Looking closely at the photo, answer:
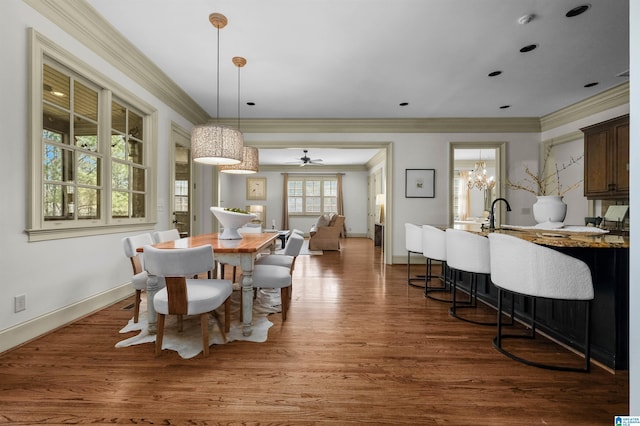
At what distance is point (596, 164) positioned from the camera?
4.24 m

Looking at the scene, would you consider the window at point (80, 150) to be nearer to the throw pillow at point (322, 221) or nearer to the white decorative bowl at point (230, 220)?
the white decorative bowl at point (230, 220)

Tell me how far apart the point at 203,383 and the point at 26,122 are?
2316mm

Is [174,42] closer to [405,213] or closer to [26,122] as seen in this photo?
[26,122]

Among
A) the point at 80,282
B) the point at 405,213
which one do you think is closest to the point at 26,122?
the point at 80,282

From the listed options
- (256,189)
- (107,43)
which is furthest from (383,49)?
(256,189)

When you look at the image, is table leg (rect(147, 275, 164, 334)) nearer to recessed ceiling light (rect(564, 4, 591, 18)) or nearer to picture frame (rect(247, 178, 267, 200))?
recessed ceiling light (rect(564, 4, 591, 18))

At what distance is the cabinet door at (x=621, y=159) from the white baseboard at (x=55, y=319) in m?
6.43

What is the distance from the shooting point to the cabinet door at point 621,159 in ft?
12.5

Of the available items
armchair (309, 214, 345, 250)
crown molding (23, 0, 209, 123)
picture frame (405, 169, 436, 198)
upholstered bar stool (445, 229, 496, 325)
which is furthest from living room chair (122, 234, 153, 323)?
armchair (309, 214, 345, 250)

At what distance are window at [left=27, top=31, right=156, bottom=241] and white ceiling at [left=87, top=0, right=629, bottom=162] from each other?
0.67m

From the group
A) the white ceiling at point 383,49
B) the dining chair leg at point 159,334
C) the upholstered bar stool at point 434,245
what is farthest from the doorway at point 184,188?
the upholstered bar stool at point 434,245

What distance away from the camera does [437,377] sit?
177cm

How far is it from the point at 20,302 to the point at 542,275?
3.63 meters

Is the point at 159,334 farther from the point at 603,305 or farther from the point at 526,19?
the point at 526,19
